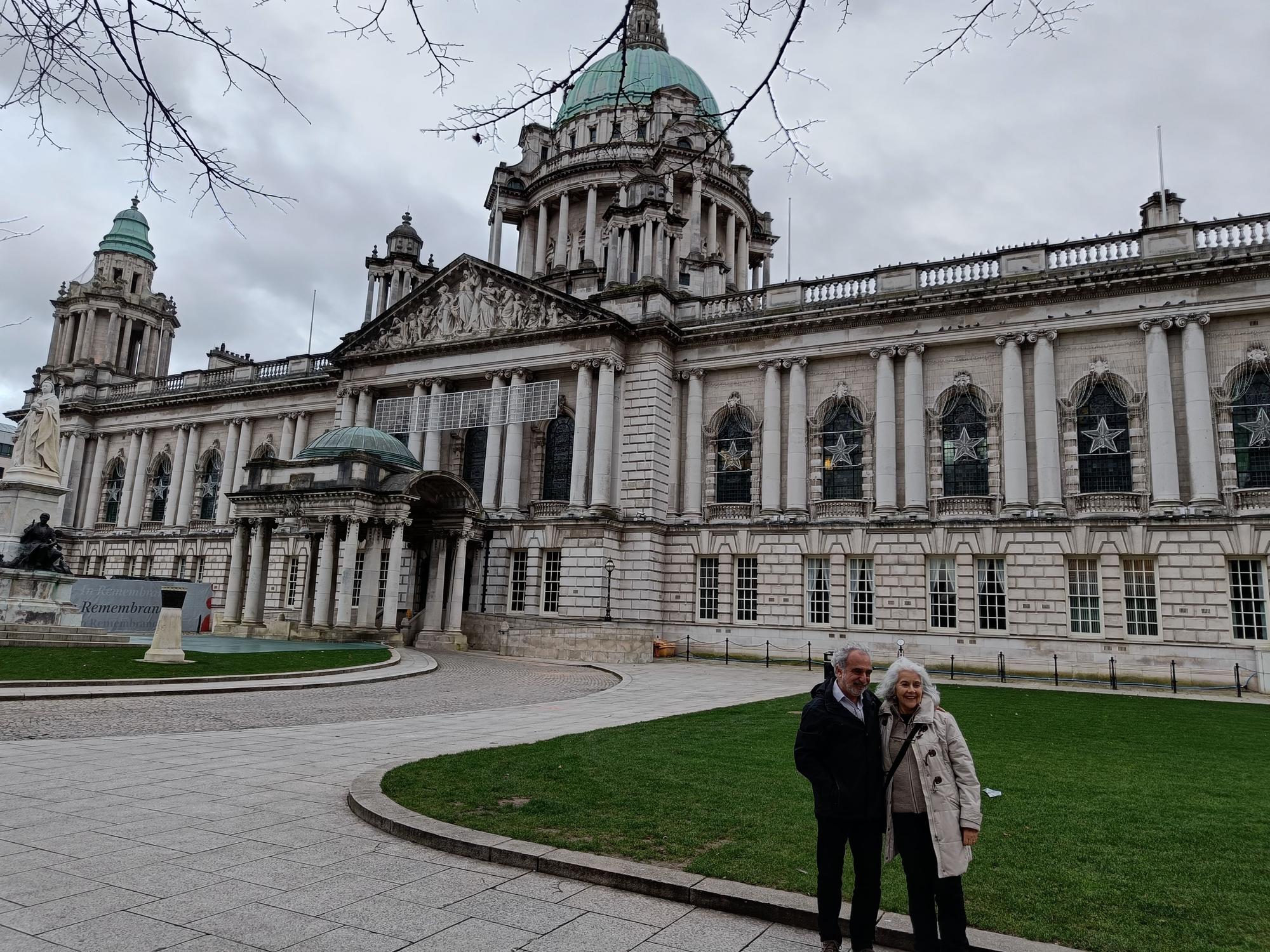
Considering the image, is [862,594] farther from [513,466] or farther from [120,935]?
[120,935]

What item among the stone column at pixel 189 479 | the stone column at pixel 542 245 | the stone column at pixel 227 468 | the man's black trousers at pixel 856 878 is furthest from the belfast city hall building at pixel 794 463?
the man's black trousers at pixel 856 878

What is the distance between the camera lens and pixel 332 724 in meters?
14.5

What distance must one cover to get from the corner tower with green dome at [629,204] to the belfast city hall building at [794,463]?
42 centimetres

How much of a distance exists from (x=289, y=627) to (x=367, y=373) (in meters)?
15.4

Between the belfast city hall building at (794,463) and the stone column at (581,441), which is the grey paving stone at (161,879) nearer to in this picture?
the belfast city hall building at (794,463)

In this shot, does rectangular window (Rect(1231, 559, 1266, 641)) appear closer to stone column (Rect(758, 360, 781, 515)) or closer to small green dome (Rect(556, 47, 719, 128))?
stone column (Rect(758, 360, 781, 515))

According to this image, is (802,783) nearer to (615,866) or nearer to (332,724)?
(615,866)

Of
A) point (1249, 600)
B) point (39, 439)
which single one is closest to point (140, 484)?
point (39, 439)

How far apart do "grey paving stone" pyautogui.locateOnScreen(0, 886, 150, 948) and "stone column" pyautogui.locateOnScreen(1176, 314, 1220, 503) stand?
32615mm

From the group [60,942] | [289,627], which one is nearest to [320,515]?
[289,627]

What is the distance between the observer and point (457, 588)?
116ft

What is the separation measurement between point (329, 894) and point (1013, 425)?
104 ft

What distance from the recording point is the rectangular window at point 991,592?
104ft

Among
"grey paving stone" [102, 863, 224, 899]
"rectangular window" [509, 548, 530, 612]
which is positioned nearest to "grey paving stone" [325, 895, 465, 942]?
"grey paving stone" [102, 863, 224, 899]
